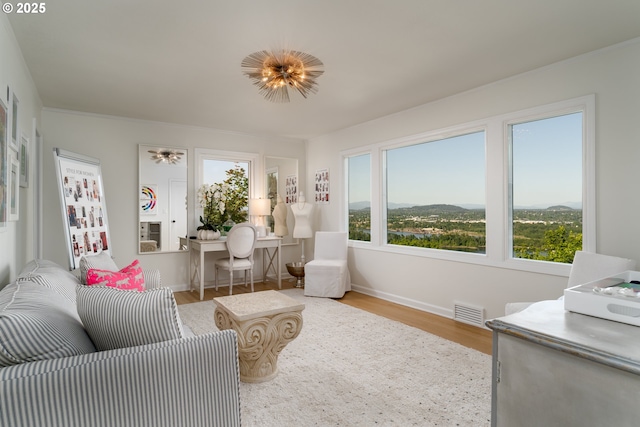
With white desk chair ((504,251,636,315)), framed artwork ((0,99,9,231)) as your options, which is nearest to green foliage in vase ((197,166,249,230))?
framed artwork ((0,99,9,231))

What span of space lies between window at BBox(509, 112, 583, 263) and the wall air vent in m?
0.69

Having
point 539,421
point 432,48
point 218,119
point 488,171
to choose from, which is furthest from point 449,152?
point 539,421

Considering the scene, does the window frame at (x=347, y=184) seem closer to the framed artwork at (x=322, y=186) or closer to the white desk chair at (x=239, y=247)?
the framed artwork at (x=322, y=186)

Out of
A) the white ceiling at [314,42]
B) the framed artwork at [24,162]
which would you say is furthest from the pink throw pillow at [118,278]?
the white ceiling at [314,42]

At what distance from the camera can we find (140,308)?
4.41 feet

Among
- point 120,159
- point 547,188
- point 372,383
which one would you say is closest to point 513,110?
point 547,188

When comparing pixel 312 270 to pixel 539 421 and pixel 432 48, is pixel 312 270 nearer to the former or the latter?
pixel 432 48

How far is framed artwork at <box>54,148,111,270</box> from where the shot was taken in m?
3.26

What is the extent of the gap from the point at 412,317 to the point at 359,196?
6.62 ft

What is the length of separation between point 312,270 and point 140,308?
3.64 metres

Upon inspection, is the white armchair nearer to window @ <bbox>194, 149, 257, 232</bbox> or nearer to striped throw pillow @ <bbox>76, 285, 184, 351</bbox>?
window @ <bbox>194, 149, 257, 232</bbox>

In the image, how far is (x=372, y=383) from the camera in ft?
8.12

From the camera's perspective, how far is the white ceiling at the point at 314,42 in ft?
7.30

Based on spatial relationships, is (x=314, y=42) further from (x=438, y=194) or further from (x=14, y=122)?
(x=438, y=194)
